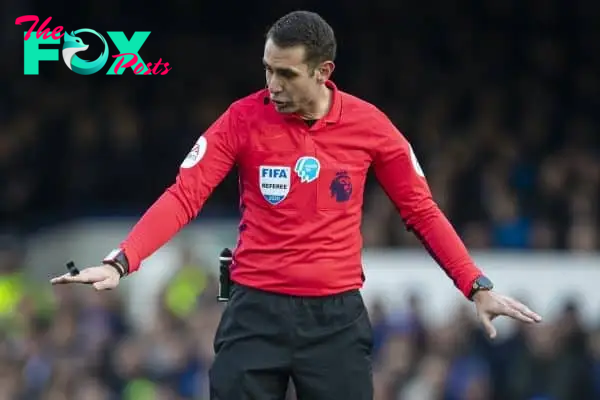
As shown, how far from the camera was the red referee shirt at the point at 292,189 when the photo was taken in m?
5.66

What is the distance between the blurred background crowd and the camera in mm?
11656

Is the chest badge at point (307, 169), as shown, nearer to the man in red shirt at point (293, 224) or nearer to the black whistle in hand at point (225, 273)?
the man in red shirt at point (293, 224)

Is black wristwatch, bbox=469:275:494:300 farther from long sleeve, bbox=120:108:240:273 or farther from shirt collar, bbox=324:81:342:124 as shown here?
long sleeve, bbox=120:108:240:273

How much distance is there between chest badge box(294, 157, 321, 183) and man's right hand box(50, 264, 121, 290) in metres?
0.74

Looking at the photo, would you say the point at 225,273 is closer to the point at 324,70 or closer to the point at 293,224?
the point at 293,224

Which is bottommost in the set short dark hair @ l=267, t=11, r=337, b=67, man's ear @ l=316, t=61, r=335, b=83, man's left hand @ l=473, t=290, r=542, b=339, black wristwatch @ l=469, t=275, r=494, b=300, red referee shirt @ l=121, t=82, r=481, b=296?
man's left hand @ l=473, t=290, r=542, b=339

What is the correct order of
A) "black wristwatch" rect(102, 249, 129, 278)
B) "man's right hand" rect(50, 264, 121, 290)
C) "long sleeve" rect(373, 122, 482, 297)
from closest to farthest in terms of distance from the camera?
"man's right hand" rect(50, 264, 121, 290), "black wristwatch" rect(102, 249, 129, 278), "long sleeve" rect(373, 122, 482, 297)

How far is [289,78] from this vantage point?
18.5 feet

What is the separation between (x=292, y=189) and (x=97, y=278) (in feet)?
2.53

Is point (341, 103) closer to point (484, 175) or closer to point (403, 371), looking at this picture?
point (403, 371)

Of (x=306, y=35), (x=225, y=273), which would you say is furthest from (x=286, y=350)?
(x=306, y=35)

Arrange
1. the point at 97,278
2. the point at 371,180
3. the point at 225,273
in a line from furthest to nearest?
the point at 371,180 → the point at 225,273 → the point at 97,278

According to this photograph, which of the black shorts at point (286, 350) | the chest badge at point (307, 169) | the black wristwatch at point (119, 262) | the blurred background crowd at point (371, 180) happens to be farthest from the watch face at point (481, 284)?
the blurred background crowd at point (371, 180)

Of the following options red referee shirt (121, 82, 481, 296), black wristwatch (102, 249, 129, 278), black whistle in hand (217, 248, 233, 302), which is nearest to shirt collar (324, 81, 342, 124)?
red referee shirt (121, 82, 481, 296)
